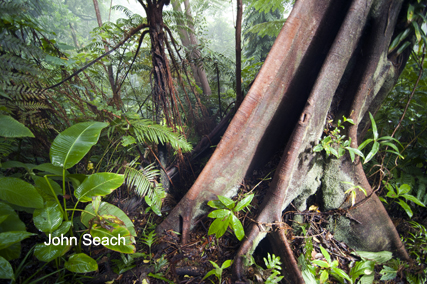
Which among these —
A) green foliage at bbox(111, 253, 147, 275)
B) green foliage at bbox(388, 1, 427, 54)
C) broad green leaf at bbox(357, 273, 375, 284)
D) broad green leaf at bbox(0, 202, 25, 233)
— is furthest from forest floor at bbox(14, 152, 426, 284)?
green foliage at bbox(388, 1, 427, 54)

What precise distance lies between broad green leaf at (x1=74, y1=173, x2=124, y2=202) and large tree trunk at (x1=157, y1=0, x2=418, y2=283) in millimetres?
805

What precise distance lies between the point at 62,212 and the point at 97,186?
0.33 m

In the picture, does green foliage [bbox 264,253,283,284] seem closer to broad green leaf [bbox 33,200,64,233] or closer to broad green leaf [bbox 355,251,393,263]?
broad green leaf [bbox 355,251,393,263]

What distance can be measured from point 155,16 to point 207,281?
2832 mm

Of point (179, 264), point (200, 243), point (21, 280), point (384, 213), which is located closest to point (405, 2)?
point (384, 213)

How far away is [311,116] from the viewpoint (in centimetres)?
182

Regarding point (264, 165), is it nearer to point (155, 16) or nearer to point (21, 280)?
point (155, 16)

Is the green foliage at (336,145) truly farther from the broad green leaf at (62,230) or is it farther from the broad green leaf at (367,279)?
the broad green leaf at (62,230)

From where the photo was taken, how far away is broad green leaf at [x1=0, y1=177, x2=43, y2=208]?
1353 millimetres

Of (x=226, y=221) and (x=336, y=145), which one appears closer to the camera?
(x=226, y=221)

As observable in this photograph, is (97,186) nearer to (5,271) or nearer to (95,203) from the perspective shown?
(95,203)

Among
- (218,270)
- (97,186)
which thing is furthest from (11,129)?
(218,270)

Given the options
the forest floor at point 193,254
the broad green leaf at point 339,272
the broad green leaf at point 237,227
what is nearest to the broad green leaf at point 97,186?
the forest floor at point 193,254

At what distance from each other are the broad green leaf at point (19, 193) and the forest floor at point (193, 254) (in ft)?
1.86
